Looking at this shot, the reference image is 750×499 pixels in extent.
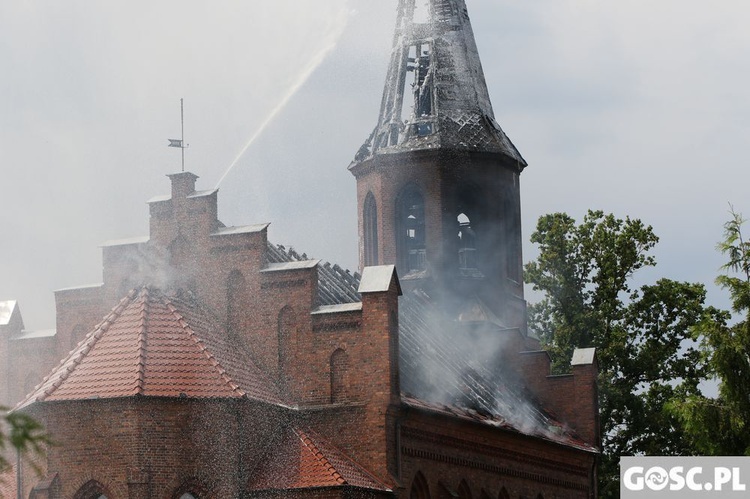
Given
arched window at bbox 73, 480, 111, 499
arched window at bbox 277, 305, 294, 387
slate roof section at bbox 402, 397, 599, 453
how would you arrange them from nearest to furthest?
arched window at bbox 73, 480, 111, 499, arched window at bbox 277, 305, 294, 387, slate roof section at bbox 402, 397, 599, 453

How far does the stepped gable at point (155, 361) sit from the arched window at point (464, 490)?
7136 millimetres

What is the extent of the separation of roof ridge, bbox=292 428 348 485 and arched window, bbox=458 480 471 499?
23.3 feet

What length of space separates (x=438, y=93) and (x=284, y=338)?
17520 millimetres

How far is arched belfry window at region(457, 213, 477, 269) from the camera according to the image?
46219 millimetres

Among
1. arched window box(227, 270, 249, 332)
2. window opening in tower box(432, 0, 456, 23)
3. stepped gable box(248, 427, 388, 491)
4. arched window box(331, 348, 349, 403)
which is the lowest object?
stepped gable box(248, 427, 388, 491)

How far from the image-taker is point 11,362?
34.5 m

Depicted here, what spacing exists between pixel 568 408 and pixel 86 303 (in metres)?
18.7

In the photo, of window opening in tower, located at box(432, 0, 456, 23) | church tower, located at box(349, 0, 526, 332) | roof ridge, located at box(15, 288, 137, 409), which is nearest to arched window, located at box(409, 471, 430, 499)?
roof ridge, located at box(15, 288, 137, 409)

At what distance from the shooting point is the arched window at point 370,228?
4650cm

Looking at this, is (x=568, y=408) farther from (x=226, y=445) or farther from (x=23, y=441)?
(x=23, y=441)

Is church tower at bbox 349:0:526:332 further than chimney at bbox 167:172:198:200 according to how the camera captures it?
Yes

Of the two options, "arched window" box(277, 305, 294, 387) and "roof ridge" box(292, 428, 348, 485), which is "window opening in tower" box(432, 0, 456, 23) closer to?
"arched window" box(277, 305, 294, 387)

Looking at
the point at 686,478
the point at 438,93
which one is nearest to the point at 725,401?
the point at 686,478

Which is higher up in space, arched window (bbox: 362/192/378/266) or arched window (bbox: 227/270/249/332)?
arched window (bbox: 362/192/378/266)
